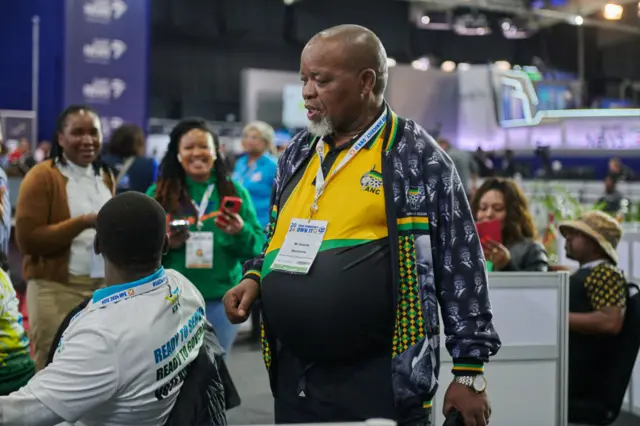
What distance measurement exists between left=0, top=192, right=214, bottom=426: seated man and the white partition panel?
5.65 ft

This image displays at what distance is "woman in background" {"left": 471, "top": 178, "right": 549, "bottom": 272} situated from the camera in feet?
12.2

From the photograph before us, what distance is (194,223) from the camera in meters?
3.35

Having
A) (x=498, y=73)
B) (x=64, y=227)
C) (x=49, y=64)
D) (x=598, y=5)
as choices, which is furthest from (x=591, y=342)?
(x=598, y=5)

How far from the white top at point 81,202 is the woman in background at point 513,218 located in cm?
181

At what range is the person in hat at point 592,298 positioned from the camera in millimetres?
3330

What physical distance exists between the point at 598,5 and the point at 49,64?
14444 mm

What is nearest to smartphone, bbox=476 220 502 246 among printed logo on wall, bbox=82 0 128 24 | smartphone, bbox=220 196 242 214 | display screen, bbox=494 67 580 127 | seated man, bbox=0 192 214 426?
smartphone, bbox=220 196 242 214

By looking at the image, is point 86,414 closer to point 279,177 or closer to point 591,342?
point 279,177

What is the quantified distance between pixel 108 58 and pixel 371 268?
7.06m

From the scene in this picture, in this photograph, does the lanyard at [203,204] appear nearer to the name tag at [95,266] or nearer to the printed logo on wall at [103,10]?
the name tag at [95,266]

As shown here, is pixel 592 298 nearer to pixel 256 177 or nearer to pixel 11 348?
pixel 11 348

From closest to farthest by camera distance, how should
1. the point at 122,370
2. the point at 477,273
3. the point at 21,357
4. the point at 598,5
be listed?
1. the point at 122,370
2. the point at 477,273
3. the point at 21,357
4. the point at 598,5

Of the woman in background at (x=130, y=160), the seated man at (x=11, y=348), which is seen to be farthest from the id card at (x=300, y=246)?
the woman in background at (x=130, y=160)

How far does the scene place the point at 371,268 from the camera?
5.86 feet
